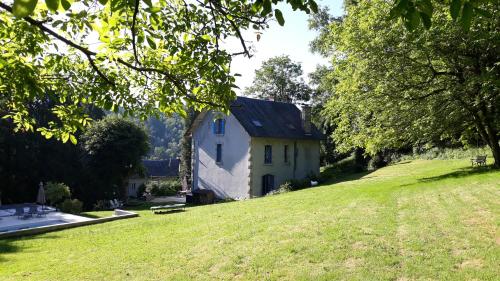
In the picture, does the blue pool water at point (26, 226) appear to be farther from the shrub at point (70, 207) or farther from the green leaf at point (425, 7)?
the green leaf at point (425, 7)

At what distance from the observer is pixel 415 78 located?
18422mm

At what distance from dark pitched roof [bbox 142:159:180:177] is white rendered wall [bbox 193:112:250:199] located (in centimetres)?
2916

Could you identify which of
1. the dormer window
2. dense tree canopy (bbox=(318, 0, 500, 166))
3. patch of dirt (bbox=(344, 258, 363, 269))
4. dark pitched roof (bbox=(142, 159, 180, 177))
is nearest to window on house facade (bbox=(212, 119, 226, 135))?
the dormer window

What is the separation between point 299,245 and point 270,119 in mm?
26222

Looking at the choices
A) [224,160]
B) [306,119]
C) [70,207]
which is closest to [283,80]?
[306,119]

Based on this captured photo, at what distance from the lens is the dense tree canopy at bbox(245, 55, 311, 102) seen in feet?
176

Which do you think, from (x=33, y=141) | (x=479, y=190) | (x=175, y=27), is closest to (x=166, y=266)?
(x=175, y=27)

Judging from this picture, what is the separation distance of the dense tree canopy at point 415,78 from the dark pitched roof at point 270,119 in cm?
1215

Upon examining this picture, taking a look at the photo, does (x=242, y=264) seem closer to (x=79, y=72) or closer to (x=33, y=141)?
(x=79, y=72)

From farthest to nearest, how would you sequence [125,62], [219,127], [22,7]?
[219,127]
[125,62]
[22,7]

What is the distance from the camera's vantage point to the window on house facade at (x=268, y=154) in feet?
106

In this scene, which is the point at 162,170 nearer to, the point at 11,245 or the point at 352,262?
the point at 11,245

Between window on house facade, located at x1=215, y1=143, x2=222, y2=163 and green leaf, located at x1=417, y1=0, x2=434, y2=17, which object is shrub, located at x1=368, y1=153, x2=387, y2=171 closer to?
window on house facade, located at x1=215, y1=143, x2=222, y2=163

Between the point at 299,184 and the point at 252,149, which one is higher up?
the point at 252,149
